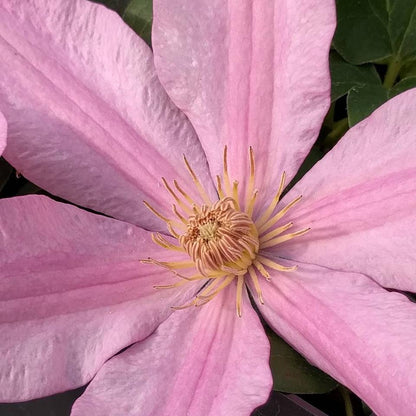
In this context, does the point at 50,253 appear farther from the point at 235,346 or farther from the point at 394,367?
the point at 394,367

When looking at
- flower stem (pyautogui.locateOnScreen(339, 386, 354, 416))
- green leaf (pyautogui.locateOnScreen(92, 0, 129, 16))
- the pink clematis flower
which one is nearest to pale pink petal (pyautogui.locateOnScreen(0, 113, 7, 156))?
the pink clematis flower

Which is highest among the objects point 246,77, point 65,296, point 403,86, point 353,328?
point 403,86

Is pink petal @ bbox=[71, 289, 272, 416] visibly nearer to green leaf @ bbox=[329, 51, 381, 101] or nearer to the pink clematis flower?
the pink clematis flower

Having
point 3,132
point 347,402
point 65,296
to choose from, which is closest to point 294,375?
point 347,402

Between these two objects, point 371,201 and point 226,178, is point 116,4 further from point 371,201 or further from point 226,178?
point 371,201

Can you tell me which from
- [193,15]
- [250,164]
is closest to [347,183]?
[250,164]

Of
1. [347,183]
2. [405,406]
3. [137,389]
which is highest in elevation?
[347,183]

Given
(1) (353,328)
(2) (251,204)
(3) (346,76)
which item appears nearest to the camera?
(1) (353,328)
